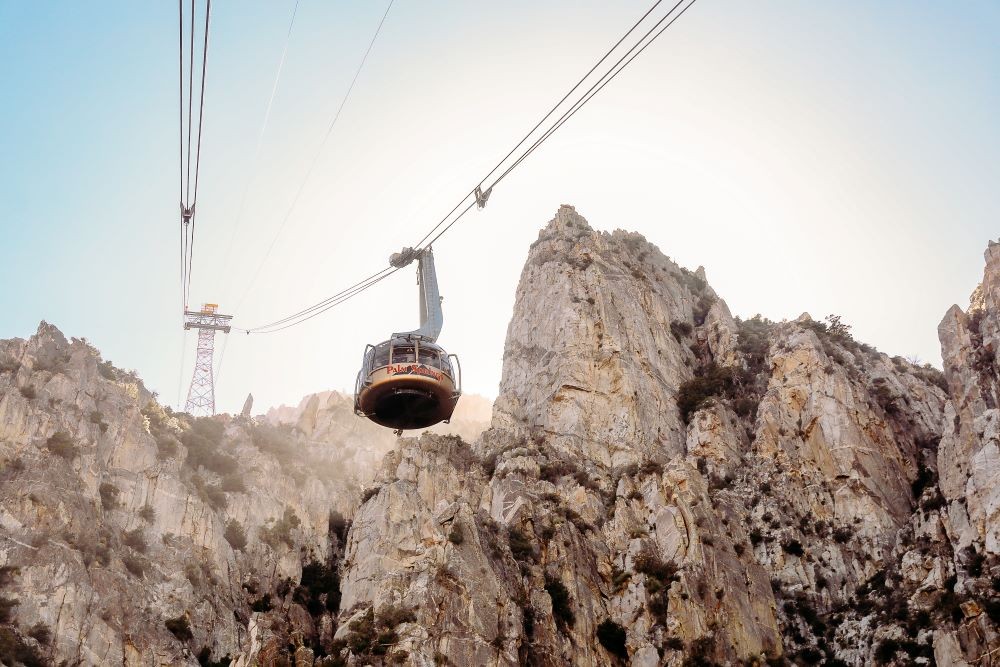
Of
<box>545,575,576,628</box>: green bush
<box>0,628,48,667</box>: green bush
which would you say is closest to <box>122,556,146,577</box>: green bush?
<box>0,628,48,667</box>: green bush

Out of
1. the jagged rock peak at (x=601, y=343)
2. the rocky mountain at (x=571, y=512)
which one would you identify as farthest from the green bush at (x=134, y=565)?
the jagged rock peak at (x=601, y=343)

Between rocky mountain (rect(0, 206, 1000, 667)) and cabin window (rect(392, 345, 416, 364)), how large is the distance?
18.7 metres

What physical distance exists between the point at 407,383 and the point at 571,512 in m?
30.1

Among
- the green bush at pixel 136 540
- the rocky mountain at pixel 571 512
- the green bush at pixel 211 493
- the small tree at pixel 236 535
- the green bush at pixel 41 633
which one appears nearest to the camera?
the rocky mountain at pixel 571 512

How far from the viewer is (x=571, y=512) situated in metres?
52.9

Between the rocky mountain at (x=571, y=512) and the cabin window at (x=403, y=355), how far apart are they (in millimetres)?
18736

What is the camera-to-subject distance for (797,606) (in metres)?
50.0

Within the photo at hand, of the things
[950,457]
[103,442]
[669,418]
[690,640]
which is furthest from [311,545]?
[950,457]

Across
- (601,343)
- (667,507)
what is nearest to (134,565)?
(667,507)

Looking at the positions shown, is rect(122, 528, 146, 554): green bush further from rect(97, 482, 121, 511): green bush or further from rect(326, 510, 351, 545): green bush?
rect(326, 510, 351, 545): green bush

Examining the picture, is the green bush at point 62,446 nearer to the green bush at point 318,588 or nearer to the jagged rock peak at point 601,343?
the green bush at point 318,588

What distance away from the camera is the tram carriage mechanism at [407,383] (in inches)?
987

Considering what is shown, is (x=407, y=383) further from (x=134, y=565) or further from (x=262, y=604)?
(x=262, y=604)

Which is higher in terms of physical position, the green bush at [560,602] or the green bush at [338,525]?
the green bush at [338,525]
